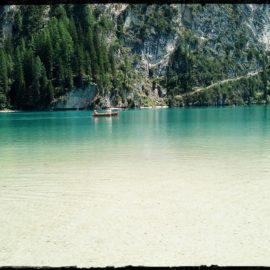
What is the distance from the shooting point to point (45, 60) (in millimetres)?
154875

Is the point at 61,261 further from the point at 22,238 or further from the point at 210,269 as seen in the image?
the point at 210,269

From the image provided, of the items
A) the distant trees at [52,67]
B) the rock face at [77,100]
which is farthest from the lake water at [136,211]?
the distant trees at [52,67]

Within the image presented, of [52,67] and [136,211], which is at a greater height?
[52,67]

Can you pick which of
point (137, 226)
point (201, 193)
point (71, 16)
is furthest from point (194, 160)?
point (71, 16)

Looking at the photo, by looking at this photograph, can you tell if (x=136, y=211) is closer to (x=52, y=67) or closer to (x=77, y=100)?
(x=77, y=100)

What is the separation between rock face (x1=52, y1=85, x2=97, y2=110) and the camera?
148 metres

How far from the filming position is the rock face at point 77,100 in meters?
148

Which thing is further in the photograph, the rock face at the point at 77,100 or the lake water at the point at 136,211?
the rock face at the point at 77,100

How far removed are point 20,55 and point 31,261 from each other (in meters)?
152

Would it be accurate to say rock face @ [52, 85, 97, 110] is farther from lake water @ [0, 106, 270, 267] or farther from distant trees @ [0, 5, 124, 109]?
lake water @ [0, 106, 270, 267]

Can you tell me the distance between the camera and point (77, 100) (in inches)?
5950

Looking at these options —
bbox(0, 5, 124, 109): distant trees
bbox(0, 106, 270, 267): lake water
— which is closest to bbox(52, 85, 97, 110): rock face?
bbox(0, 5, 124, 109): distant trees

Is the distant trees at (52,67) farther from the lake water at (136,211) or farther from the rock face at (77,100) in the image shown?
the lake water at (136,211)

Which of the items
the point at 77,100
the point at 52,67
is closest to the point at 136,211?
the point at 77,100
